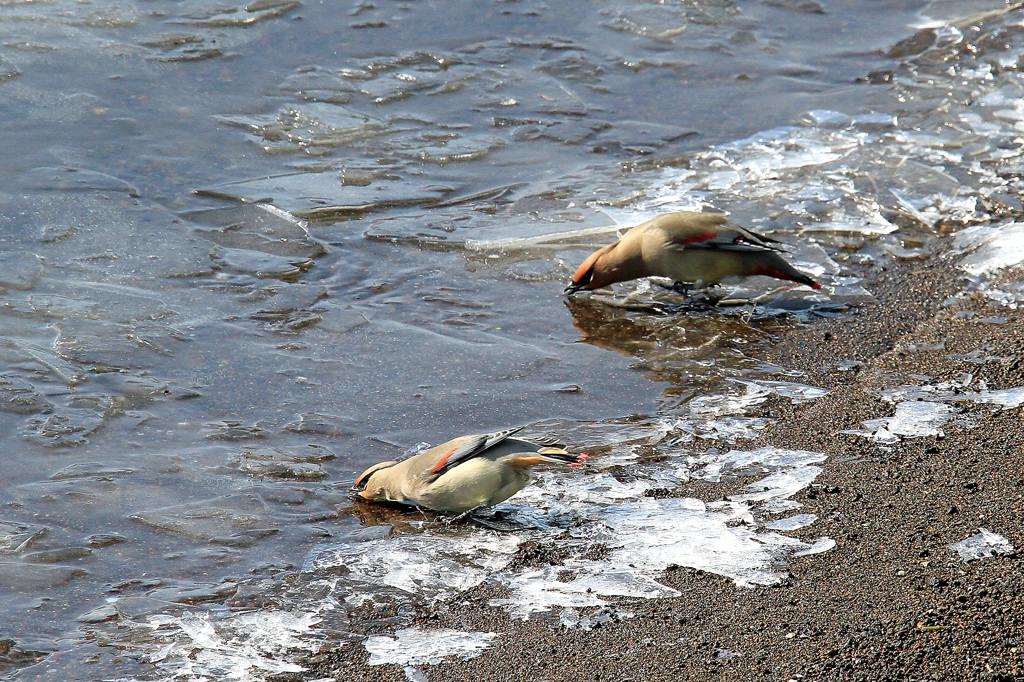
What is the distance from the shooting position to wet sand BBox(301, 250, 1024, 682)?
13.2 feet

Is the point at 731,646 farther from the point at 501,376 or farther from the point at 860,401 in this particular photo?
the point at 501,376

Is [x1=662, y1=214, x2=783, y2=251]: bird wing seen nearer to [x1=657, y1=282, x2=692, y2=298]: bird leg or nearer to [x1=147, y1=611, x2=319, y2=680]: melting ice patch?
[x1=657, y1=282, x2=692, y2=298]: bird leg

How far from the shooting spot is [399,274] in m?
7.86

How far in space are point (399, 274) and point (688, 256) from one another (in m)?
1.69

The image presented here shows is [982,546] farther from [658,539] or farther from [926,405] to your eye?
[926,405]

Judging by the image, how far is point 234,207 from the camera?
8625 mm

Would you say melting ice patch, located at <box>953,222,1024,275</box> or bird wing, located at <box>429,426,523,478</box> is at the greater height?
bird wing, located at <box>429,426,523,478</box>

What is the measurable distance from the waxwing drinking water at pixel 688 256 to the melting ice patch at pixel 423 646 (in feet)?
11.2

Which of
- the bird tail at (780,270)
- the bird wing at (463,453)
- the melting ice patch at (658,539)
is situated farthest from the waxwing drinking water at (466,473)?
the bird tail at (780,270)

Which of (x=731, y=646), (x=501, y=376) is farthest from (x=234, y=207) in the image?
(x=731, y=646)

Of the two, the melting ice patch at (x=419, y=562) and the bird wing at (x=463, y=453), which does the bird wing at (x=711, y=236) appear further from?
the melting ice patch at (x=419, y=562)

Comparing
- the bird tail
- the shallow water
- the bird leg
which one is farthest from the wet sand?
the bird leg

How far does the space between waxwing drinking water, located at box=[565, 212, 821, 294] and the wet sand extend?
1733 mm

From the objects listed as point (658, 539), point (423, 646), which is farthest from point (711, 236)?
point (423, 646)
